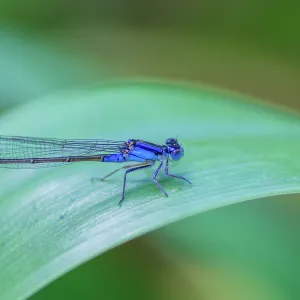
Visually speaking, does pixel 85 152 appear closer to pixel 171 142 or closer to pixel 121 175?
pixel 121 175

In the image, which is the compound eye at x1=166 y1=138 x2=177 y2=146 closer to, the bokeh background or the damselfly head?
the damselfly head

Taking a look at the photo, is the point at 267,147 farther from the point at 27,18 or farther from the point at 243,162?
the point at 27,18

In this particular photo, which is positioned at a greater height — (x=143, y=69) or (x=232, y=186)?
(x=143, y=69)

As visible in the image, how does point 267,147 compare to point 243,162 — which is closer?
point 243,162

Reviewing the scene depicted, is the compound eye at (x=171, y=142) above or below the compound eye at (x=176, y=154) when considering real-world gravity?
above

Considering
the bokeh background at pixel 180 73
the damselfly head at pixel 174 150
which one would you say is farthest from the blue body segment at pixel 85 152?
the bokeh background at pixel 180 73

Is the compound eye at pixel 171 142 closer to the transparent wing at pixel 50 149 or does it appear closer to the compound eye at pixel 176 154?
the compound eye at pixel 176 154

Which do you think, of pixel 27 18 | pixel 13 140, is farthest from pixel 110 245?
pixel 27 18

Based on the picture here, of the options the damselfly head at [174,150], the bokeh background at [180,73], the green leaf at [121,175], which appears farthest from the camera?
the bokeh background at [180,73]
